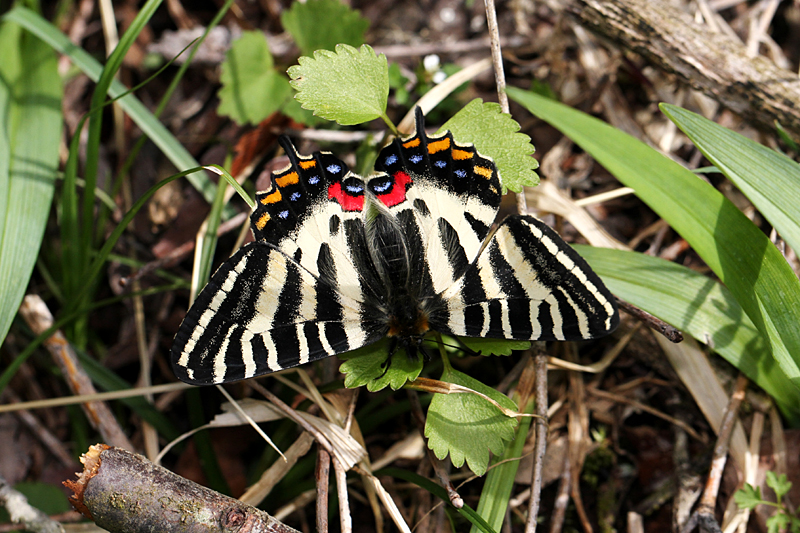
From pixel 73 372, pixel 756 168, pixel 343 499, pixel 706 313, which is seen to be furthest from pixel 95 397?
pixel 756 168

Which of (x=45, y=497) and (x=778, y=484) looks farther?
(x=45, y=497)

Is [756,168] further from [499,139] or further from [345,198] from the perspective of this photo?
[345,198]

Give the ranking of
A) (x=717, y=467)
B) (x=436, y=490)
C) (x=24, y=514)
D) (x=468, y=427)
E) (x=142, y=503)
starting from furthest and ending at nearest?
(x=717, y=467)
(x=436, y=490)
(x=468, y=427)
(x=24, y=514)
(x=142, y=503)

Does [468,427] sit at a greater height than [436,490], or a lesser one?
greater

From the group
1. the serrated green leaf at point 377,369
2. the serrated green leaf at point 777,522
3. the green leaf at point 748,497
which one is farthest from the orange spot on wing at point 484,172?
the serrated green leaf at point 777,522

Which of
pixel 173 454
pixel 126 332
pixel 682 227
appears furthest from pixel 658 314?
pixel 126 332

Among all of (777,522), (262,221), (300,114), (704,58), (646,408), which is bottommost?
(777,522)

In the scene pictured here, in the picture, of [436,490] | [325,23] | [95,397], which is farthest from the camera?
[325,23]
